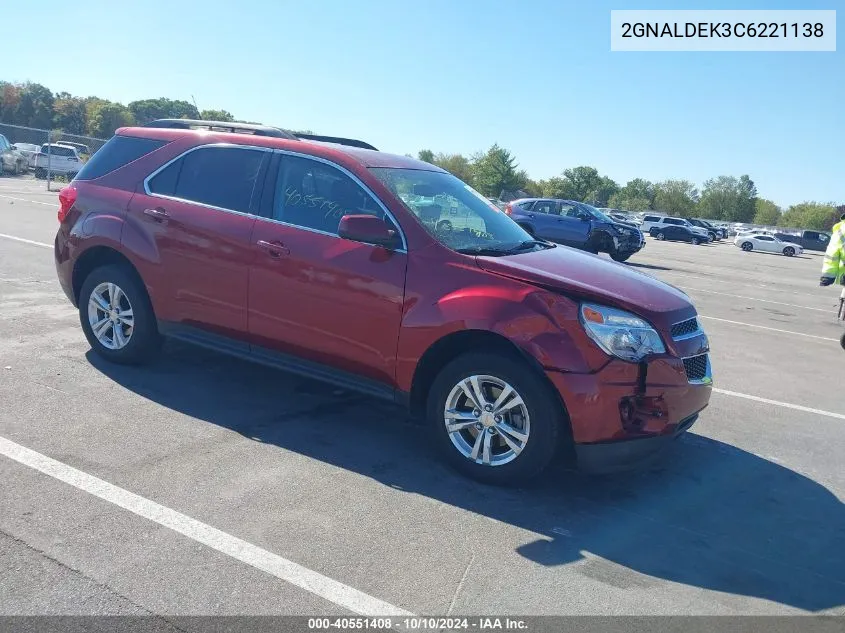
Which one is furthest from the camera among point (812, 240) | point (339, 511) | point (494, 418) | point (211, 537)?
point (812, 240)

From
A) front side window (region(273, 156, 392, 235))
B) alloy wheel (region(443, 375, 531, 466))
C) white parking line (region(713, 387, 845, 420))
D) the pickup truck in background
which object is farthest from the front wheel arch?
the pickup truck in background

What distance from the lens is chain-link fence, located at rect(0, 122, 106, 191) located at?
107ft

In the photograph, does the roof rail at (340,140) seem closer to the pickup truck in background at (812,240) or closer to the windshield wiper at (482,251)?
the windshield wiper at (482,251)

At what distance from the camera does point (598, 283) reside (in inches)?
176

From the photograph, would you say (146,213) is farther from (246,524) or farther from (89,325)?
(246,524)

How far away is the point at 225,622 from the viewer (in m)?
2.94

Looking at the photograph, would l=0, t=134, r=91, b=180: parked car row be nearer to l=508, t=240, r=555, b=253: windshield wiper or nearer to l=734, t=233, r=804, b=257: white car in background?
l=508, t=240, r=555, b=253: windshield wiper

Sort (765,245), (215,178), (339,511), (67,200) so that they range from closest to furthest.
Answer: (339,511)
(215,178)
(67,200)
(765,245)

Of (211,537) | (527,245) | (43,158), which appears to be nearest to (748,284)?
(527,245)

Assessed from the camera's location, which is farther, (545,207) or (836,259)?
(545,207)

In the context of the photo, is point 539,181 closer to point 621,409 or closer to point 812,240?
point 812,240

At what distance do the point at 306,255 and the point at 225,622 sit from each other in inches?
100

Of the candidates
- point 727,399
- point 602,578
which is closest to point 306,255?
point 602,578

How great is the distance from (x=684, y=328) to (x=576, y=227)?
17671 millimetres
